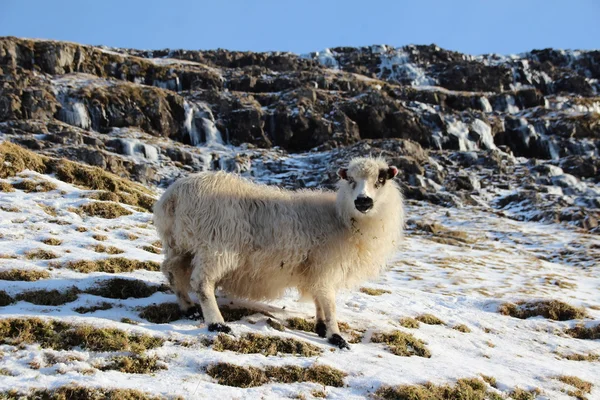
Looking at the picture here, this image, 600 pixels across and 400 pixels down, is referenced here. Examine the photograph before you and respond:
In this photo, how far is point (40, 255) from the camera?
365 inches

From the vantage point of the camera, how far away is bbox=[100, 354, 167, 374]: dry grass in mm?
5645

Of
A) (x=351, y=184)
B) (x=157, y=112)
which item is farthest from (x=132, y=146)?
(x=351, y=184)

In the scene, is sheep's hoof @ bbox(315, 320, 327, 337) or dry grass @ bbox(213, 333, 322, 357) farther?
sheep's hoof @ bbox(315, 320, 327, 337)

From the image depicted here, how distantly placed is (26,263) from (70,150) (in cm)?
4179

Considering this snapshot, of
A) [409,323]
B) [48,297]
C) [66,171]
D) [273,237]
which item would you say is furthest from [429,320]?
Answer: [66,171]

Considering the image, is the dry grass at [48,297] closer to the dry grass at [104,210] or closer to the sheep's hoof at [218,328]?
the sheep's hoof at [218,328]

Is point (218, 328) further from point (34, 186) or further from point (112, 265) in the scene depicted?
point (34, 186)

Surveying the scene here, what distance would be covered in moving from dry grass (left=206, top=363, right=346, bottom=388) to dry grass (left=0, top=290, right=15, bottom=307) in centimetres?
340

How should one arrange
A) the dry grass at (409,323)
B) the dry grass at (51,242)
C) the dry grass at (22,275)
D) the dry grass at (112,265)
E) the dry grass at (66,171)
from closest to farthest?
1. the dry grass at (22,275)
2. the dry grass at (112,265)
3. the dry grass at (409,323)
4. the dry grass at (51,242)
5. the dry grass at (66,171)

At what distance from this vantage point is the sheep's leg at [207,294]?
701cm

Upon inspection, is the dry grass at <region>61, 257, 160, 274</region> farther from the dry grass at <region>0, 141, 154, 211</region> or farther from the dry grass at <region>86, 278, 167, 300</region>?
the dry grass at <region>0, 141, 154, 211</region>

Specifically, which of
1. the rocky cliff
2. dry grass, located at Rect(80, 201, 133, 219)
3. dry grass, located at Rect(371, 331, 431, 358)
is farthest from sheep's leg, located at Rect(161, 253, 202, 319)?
the rocky cliff

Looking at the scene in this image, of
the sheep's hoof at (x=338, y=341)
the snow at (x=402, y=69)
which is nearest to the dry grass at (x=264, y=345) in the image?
the sheep's hoof at (x=338, y=341)

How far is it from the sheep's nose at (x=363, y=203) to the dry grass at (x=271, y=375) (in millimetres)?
2613
